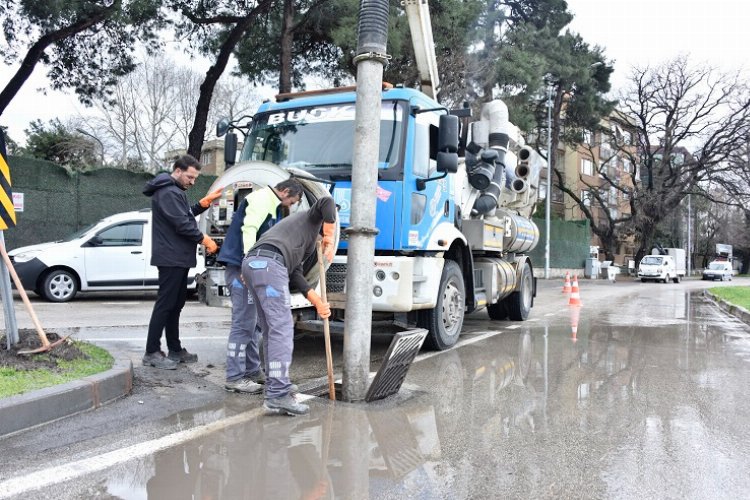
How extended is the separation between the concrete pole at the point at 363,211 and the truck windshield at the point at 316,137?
1.59 meters

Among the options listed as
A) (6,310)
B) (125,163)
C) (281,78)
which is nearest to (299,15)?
(281,78)

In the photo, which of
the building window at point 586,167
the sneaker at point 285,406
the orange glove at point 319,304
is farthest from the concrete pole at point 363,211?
the building window at point 586,167

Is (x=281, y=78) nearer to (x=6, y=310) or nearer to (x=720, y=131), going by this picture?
(x=6, y=310)

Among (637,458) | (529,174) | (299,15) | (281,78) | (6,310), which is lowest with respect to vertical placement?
(637,458)

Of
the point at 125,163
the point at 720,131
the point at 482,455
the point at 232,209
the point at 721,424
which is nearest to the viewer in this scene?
the point at 482,455

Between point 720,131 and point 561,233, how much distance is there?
12.3 m

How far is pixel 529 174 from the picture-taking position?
11477mm

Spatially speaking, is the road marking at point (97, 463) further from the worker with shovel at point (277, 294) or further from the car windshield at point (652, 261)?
the car windshield at point (652, 261)

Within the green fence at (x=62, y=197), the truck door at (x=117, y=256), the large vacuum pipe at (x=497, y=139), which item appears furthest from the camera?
the green fence at (x=62, y=197)

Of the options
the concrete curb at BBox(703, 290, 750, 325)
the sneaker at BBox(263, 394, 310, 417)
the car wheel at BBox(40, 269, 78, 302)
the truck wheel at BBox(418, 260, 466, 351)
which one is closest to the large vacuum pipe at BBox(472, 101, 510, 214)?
the truck wheel at BBox(418, 260, 466, 351)

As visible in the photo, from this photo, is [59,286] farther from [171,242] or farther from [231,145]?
[171,242]

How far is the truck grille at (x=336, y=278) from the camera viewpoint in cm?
649

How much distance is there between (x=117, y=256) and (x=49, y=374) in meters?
8.08

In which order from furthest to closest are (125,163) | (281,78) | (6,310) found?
1. (125,163)
2. (281,78)
3. (6,310)
